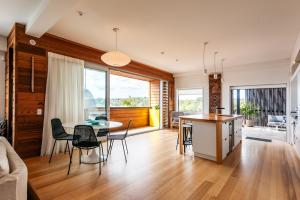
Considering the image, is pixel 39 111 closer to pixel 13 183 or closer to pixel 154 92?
pixel 13 183

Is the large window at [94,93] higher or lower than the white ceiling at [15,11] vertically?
lower

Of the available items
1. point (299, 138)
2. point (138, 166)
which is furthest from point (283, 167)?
point (138, 166)

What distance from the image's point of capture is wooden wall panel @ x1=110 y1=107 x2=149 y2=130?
262 inches

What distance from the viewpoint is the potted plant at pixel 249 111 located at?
25.3 feet

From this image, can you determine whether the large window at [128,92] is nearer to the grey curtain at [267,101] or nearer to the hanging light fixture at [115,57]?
the hanging light fixture at [115,57]

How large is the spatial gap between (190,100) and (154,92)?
1795mm

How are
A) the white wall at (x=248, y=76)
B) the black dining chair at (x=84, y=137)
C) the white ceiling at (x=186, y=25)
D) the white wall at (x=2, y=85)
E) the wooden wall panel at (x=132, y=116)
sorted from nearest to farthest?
the white ceiling at (x=186, y=25) < the black dining chair at (x=84, y=137) < the white wall at (x=2, y=85) < the white wall at (x=248, y=76) < the wooden wall panel at (x=132, y=116)

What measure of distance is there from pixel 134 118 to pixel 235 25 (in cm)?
554

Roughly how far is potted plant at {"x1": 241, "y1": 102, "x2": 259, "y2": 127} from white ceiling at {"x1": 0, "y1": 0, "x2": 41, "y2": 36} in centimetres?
859

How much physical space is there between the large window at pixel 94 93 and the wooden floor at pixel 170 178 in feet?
4.47

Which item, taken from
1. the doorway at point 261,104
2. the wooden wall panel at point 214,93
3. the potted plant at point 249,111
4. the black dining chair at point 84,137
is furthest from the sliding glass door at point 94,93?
the potted plant at point 249,111

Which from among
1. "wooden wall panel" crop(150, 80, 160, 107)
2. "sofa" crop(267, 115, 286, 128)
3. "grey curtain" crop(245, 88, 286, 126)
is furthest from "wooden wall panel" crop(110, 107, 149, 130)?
"sofa" crop(267, 115, 286, 128)

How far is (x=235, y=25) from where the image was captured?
298cm

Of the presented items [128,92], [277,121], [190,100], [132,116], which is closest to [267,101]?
[277,121]
